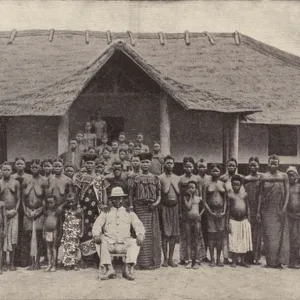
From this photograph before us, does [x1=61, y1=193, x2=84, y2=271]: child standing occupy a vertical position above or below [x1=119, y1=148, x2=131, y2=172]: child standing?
below

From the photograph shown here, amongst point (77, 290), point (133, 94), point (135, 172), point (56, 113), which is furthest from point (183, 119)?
point (77, 290)

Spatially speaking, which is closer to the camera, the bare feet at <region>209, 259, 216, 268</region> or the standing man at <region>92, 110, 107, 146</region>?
the bare feet at <region>209, 259, 216, 268</region>

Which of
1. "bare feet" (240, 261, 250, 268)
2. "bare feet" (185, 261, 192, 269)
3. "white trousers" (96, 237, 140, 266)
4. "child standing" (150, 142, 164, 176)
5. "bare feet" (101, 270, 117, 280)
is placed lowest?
"bare feet" (240, 261, 250, 268)

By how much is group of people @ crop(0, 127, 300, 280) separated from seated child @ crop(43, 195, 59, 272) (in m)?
0.01

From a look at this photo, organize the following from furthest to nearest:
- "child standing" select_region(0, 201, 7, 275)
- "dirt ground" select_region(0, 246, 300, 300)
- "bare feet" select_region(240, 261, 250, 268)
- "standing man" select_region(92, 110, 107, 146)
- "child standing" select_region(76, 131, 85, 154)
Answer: "standing man" select_region(92, 110, 107, 146)
"child standing" select_region(76, 131, 85, 154)
"bare feet" select_region(240, 261, 250, 268)
"child standing" select_region(0, 201, 7, 275)
"dirt ground" select_region(0, 246, 300, 300)

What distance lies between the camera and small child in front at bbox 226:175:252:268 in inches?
276

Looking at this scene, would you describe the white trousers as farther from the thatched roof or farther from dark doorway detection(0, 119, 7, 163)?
dark doorway detection(0, 119, 7, 163)

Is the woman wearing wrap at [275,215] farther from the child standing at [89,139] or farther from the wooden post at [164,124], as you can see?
the child standing at [89,139]

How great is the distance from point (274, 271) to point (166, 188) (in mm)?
1738

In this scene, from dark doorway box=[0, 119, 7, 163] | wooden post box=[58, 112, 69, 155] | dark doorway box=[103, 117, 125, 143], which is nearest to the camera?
wooden post box=[58, 112, 69, 155]

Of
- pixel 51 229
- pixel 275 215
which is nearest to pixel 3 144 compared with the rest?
pixel 51 229

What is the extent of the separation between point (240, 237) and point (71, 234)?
219cm

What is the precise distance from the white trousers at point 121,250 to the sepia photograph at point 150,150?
16mm

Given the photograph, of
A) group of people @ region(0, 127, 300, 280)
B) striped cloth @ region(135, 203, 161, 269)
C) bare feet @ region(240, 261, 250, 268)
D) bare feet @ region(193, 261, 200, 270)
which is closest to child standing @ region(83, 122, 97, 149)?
group of people @ region(0, 127, 300, 280)
